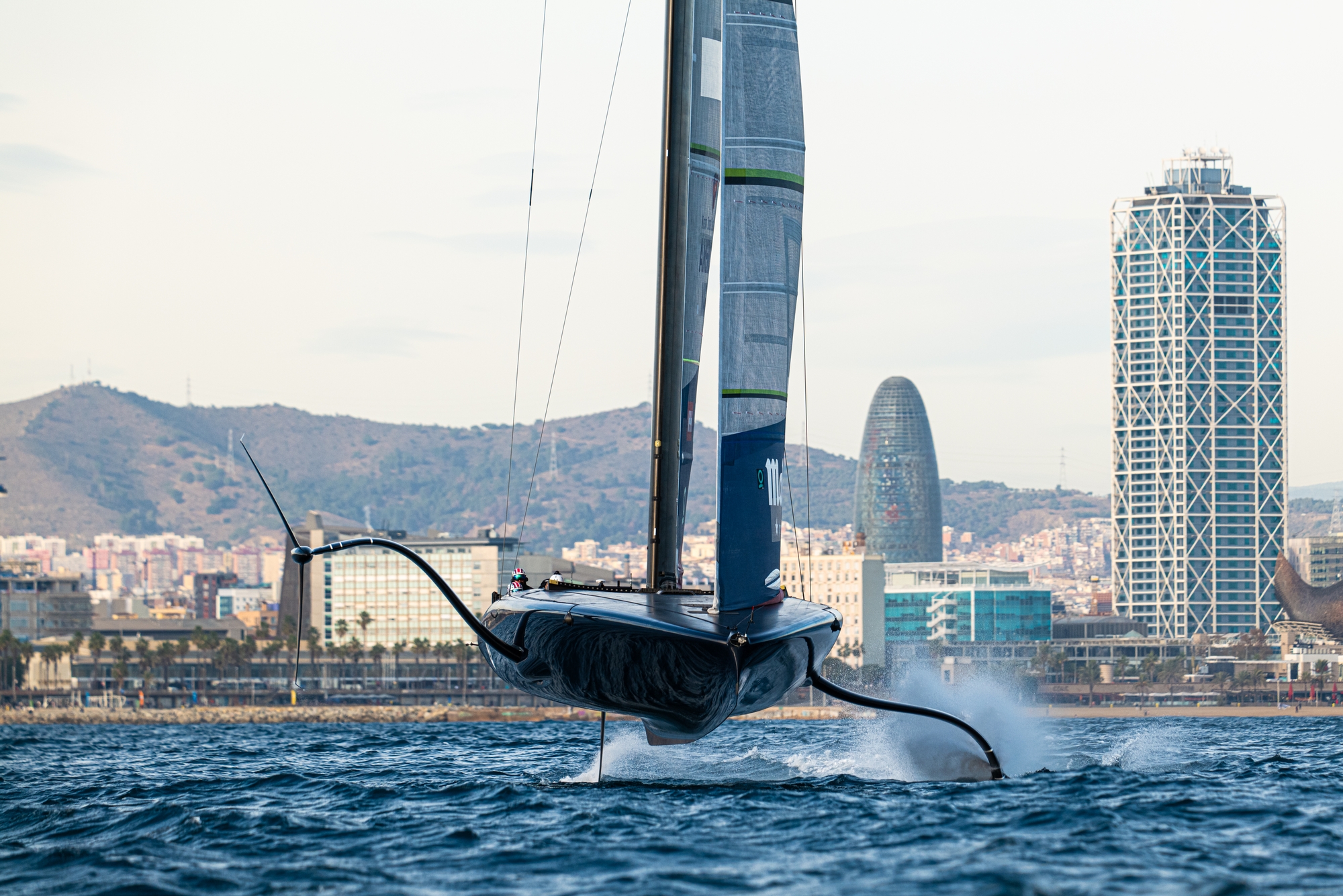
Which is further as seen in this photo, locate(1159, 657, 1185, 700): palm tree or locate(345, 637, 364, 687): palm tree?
locate(1159, 657, 1185, 700): palm tree

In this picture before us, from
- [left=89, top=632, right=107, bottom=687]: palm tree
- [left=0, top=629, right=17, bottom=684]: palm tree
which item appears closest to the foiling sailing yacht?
[left=89, top=632, right=107, bottom=687]: palm tree

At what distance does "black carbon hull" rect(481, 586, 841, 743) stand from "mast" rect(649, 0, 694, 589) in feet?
6.48

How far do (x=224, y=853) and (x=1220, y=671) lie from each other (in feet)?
515

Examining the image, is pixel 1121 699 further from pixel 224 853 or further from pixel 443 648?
pixel 224 853

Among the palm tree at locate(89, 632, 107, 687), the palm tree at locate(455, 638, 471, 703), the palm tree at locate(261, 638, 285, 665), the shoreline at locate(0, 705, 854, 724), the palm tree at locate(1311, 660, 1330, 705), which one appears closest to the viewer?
the shoreline at locate(0, 705, 854, 724)

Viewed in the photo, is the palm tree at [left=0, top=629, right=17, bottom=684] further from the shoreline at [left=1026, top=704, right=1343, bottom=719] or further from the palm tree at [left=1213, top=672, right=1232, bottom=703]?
the palm tree at [left=1213, top=672, right=1232, bottom=703]

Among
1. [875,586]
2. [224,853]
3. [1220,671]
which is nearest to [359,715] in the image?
[875,586]

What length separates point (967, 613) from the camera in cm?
17662

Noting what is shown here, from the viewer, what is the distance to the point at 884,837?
17.5 metres

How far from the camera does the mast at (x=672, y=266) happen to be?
947 inches

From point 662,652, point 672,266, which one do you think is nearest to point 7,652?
point 672,266

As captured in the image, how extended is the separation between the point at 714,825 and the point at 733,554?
349 centimetres

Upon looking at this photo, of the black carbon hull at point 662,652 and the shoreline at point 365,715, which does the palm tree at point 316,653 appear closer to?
the shoreline at point 365,715

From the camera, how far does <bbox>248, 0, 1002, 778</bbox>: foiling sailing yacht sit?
2020 cm
